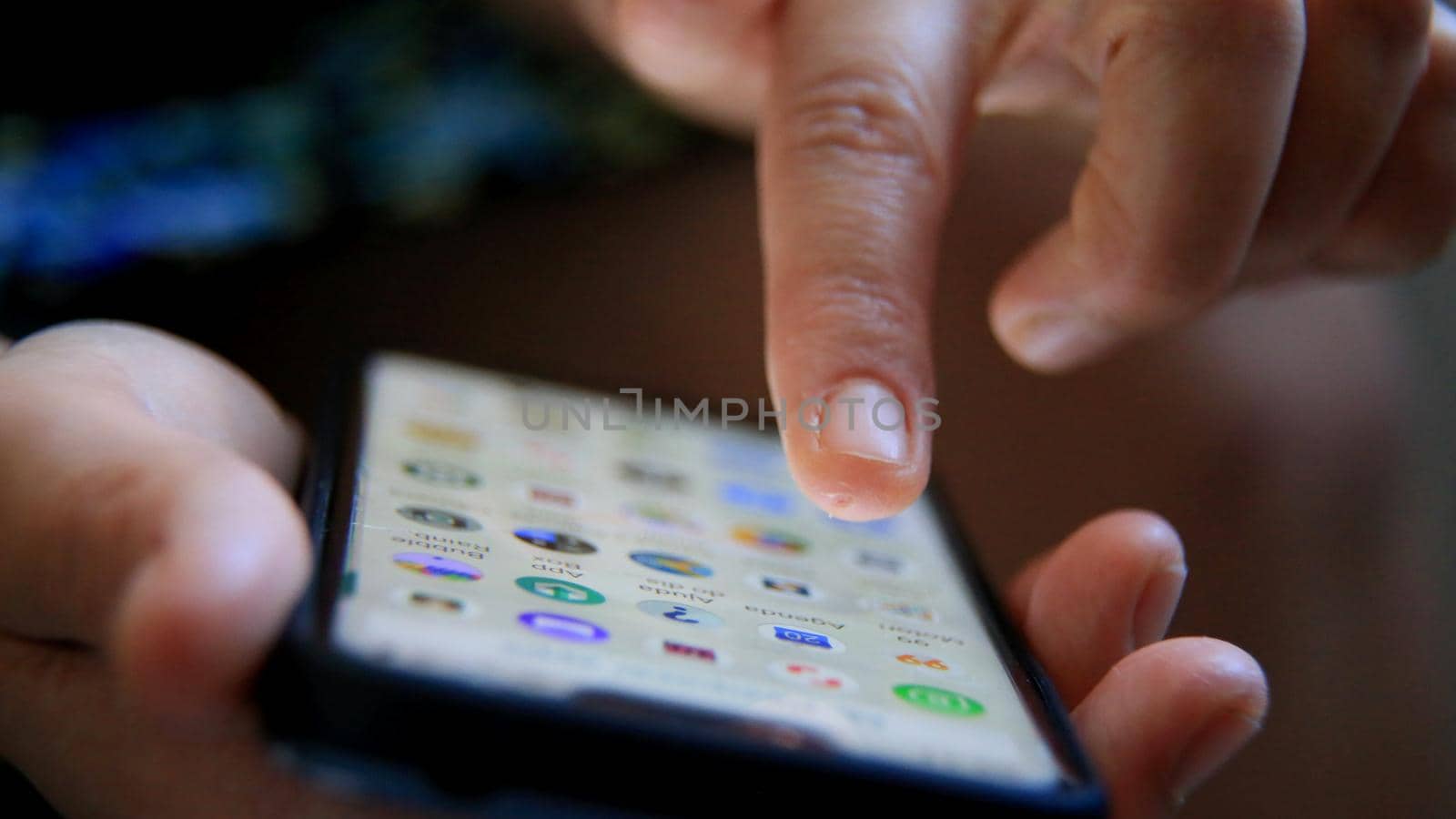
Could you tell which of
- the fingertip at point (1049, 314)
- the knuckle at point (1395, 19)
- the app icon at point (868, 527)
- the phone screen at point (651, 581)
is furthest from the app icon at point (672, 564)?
the knuckle at point (1395, 19)

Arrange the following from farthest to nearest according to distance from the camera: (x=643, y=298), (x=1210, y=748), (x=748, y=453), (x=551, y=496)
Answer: (x=643, y=298) → (x=748, y=453) → (x=551, y=496) → (x=1210, y=748)

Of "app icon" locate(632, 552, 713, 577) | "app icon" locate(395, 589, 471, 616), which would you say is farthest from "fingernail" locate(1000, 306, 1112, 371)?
"app icon" locate(395, 589, 471, 616)

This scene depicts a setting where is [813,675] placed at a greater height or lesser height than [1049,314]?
→ lesser

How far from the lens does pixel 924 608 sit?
0.42 m

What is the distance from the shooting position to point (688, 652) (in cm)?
32

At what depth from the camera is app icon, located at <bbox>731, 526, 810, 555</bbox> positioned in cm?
46

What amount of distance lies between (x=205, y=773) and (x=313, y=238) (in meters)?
0.39

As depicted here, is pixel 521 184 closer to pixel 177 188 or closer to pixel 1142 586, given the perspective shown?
pixel 177 188

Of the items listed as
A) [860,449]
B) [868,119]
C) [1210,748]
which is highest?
[868,119]

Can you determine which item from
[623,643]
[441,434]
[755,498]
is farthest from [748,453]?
[623,643]

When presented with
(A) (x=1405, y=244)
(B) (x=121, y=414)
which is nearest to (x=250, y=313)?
(B) (x=121, y=414)

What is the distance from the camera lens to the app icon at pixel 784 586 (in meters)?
0.40

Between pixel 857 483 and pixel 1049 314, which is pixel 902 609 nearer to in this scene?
pixel 857 483

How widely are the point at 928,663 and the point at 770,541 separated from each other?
0.39 feet
